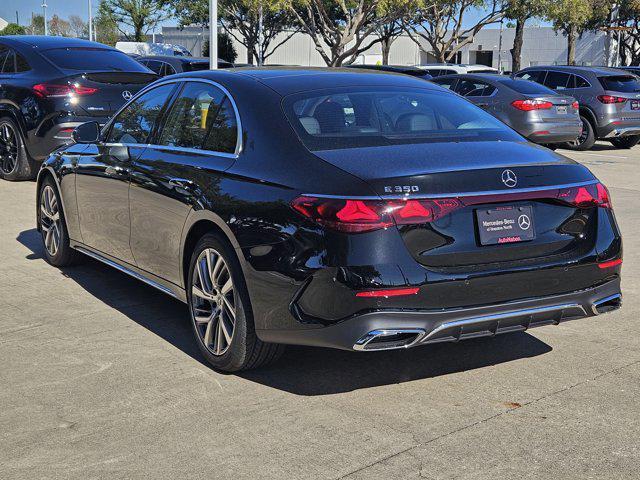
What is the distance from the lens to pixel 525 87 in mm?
17047

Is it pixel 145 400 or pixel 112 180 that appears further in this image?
pixel 112 180

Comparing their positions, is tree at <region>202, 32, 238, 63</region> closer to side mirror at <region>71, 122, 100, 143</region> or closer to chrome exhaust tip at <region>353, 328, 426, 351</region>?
side mirror at <region>71, 122, 100, 143</region>

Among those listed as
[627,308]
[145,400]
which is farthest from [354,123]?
[627,308]

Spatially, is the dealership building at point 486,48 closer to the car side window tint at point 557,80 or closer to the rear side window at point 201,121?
the car side window tint at point 557,80

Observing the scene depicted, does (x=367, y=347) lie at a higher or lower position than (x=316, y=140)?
lower

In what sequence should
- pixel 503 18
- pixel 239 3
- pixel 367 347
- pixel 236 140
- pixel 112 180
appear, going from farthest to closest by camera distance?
1. pixel 239 3
2. pixel 503 18
3. pixel 112 180
4. pixel 236 140
5. pixel 367 347

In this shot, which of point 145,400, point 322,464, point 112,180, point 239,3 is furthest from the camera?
point 239,3

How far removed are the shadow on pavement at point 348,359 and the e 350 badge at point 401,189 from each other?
1.11 meters

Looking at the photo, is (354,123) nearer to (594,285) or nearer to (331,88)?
(331,88)

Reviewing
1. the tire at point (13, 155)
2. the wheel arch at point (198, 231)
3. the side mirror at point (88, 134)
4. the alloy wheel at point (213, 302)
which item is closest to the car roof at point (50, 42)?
the tire at point (13, 155)

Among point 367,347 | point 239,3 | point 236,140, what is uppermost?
point 239,3

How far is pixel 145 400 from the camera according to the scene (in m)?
4.46

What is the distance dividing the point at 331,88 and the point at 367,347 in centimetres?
165

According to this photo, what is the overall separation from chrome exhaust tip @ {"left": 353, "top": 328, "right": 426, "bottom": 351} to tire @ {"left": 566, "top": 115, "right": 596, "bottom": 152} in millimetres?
15497
